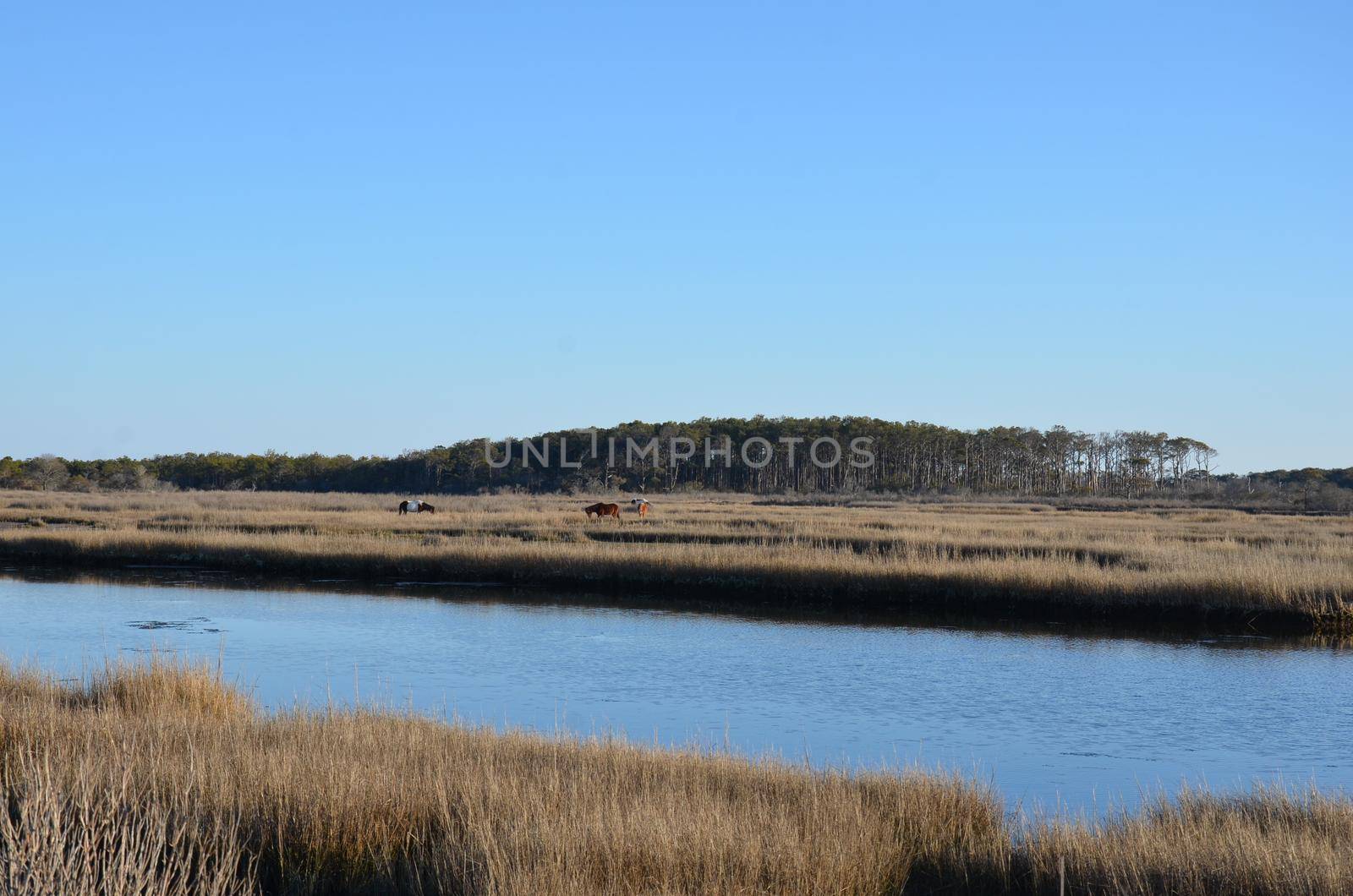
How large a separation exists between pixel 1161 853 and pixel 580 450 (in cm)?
9189

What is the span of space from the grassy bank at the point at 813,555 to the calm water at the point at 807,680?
242 cm

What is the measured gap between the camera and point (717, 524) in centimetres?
3588

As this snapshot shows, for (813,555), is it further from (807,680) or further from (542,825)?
(542,825)

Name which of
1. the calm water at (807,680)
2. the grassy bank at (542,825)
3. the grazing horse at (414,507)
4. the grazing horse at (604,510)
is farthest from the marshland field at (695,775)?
the grazing horse at (414,507)

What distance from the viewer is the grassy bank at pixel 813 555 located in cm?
2098

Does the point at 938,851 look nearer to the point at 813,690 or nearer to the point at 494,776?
the point at 494,776

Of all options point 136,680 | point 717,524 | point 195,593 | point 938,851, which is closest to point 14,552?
point 195,593

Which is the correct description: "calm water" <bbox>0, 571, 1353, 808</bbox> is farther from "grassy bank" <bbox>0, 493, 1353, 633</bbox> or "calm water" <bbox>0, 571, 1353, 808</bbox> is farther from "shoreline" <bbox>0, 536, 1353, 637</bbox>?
"grassy bank" <bbox>0, 493, 1353, 633</bbox>

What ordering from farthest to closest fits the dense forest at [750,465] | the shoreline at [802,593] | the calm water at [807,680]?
the dense forest at [750,465] → the shoreline at [802,593] → the calm water at [807,680]

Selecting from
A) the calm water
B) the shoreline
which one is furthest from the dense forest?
the calm water

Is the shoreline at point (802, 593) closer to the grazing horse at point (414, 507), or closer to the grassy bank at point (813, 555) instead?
the grassy bank at point (813, 555)

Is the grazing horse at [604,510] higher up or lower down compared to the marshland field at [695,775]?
higher up

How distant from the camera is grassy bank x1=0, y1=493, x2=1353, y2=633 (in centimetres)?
2098

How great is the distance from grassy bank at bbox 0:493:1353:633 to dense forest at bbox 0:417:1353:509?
48817 mm
